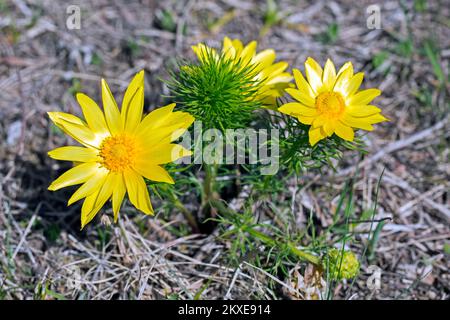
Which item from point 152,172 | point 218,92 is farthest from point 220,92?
point 152,172

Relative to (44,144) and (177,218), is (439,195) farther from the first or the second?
(44,144)

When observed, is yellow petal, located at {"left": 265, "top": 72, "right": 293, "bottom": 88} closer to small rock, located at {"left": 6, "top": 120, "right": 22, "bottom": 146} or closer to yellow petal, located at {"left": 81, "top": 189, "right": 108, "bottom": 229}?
yellow petal, located at {"left": 81, "top": 189, "right": 108, "bottom": 229}

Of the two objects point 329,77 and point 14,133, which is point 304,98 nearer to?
point 329,77

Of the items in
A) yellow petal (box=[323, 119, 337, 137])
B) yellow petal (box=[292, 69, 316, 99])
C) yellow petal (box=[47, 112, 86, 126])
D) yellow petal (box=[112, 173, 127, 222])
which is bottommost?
yellow petal (box=[112, 173, 127, 222])

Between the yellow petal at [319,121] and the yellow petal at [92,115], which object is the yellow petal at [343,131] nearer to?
the yellow petal at [319,121]

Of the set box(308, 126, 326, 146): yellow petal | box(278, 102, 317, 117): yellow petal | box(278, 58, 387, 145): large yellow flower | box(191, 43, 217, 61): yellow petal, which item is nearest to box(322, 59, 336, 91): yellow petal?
box(278, 58, 387, 145): large yellow flower

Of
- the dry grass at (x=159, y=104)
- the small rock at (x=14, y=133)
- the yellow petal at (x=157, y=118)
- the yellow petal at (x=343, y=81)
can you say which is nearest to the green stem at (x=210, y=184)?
the dry grass at (x=159, y=104)

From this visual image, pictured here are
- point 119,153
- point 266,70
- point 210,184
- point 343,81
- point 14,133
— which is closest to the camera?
point 119,153
